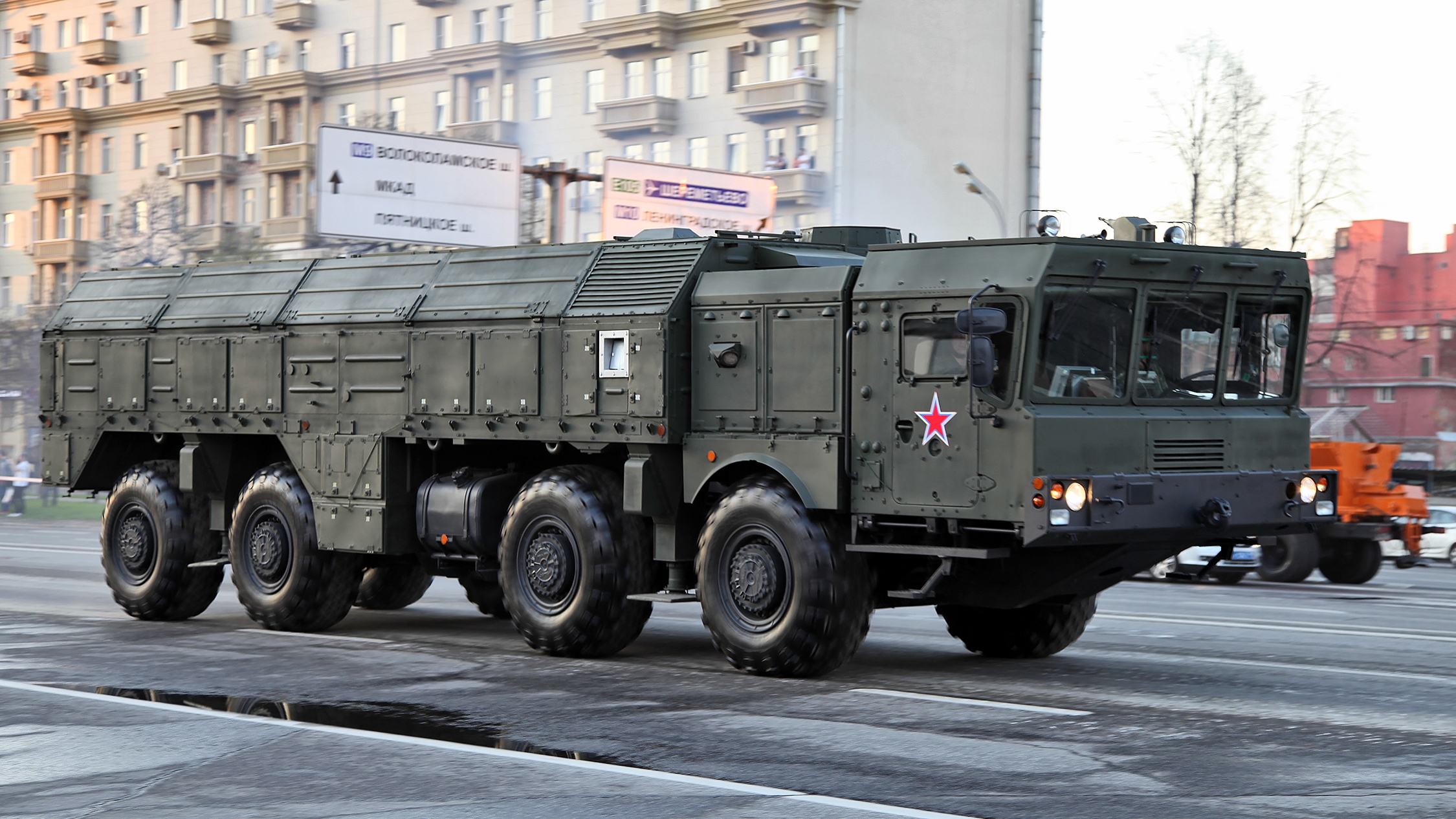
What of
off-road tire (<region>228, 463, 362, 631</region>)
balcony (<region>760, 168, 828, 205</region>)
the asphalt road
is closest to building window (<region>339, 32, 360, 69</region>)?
balcony (<region>760, 168, 828, 205</region>)

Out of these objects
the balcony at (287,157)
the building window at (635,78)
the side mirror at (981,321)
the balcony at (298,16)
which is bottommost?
the side mirror at (981,321)

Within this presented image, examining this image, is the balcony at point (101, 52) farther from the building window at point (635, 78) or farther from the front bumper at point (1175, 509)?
the front bumper at point (1175, 509)

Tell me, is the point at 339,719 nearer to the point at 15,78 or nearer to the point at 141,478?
the point at 141,478

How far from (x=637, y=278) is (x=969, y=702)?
4.35 metres

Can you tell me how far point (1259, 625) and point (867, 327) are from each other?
663 cm

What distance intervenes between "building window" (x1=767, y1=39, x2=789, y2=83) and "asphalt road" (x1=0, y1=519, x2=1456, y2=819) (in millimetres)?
41566

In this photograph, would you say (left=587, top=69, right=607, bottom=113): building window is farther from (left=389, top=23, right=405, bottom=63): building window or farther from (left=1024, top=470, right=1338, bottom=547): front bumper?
(left=1024, top=470, right=1338, bottom=547): front bumper

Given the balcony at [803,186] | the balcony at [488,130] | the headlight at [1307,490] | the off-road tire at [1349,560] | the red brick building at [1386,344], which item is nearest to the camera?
the headlight at [1307,490]

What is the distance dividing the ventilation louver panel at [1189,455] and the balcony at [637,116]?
4786 centimetres

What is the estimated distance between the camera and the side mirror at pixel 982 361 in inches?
429

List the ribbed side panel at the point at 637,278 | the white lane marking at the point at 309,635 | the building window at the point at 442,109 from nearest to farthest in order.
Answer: the ribbed side panel at the point at 637,278 < the white lane marking at the point at 309,635 < the building window at the point at 442,109

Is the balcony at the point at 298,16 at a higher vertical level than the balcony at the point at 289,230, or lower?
higher

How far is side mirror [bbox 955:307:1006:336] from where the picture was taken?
1089 cm

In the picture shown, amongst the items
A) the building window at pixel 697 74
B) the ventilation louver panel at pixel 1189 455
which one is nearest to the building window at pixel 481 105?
the building window at pixel 697 74
